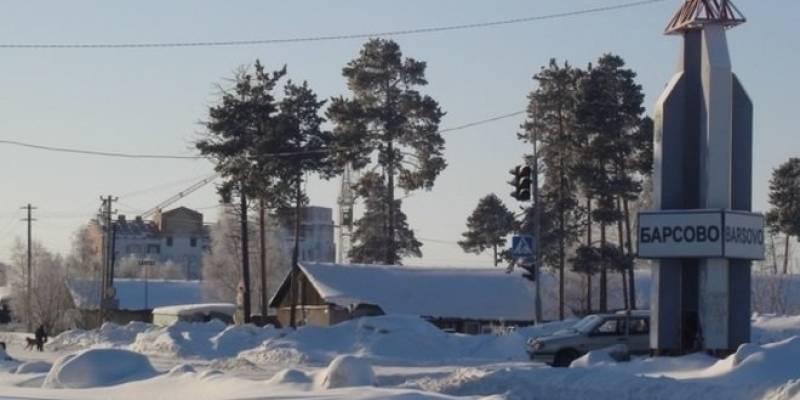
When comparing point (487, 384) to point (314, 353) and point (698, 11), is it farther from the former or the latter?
point (314, 353)

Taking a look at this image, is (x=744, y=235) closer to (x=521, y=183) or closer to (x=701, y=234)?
(x=701, y=234)

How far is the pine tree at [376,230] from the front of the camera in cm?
7462

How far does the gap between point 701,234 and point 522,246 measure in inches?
457

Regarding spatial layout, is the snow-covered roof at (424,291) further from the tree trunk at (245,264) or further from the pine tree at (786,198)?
the pine tree at (786,198)

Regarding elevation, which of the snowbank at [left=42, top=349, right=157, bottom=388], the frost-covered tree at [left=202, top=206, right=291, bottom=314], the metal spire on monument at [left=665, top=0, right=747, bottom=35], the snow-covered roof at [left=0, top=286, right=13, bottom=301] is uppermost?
the metal spire on monument at [left=665, top=0, right=747, bottom=35]

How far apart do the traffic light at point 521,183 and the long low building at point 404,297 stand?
106 feet

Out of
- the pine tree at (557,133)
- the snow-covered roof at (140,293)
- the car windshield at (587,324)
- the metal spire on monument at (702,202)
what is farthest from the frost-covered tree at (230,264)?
the metal spire on monument at (702,202)

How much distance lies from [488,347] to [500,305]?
31.6 meters

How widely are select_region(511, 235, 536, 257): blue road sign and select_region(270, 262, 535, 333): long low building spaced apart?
89.1ft

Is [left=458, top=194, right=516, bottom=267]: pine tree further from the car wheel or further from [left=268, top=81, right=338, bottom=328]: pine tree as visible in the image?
the car wheel

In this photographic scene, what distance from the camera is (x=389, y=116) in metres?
72.8

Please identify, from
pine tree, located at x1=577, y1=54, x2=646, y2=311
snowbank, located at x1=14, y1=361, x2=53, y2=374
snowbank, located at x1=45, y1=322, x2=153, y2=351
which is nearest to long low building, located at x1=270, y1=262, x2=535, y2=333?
pine tree, located at x1=577, y1=54, x2=646, y2=311

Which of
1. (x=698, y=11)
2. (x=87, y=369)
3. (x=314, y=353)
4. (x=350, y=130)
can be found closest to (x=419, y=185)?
(x=350, y=130)

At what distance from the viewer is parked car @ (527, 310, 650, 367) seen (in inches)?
1465
